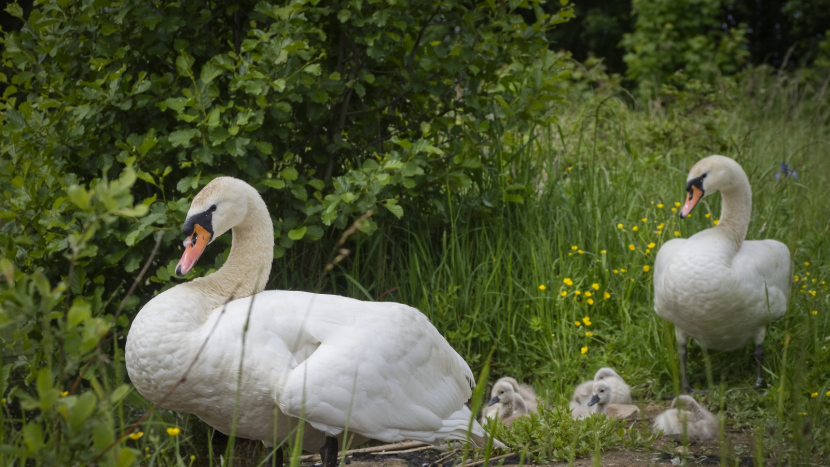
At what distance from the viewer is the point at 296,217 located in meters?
4.23

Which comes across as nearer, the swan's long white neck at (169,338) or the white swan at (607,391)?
the swan's long white neck at (169,338)

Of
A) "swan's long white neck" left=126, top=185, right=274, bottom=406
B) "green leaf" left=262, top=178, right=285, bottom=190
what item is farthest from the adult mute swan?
"green leaf" left=262, top=178, right=285, bottom=190

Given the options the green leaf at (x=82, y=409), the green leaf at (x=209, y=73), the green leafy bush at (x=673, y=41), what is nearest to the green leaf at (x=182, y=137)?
the green leaf at (x=209, y=73)

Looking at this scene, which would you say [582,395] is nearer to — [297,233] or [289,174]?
[297,233]

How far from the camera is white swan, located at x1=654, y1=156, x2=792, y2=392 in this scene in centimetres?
414

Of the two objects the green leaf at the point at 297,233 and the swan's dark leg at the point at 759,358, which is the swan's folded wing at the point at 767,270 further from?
the green leaf at the point at 297,233

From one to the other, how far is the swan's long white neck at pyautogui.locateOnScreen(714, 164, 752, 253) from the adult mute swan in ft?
7.42

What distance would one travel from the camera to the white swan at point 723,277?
4.14m

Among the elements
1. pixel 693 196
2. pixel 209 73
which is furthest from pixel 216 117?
pixel 693 196

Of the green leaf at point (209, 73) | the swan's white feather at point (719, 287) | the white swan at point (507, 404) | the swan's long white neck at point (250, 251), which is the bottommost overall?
the white swan at point (507, 404)

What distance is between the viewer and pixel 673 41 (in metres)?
14.1

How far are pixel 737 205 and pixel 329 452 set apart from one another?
3.01m

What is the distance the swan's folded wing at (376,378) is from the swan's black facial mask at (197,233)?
54 centimetres

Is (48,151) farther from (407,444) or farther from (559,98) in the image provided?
A: (559,98)
